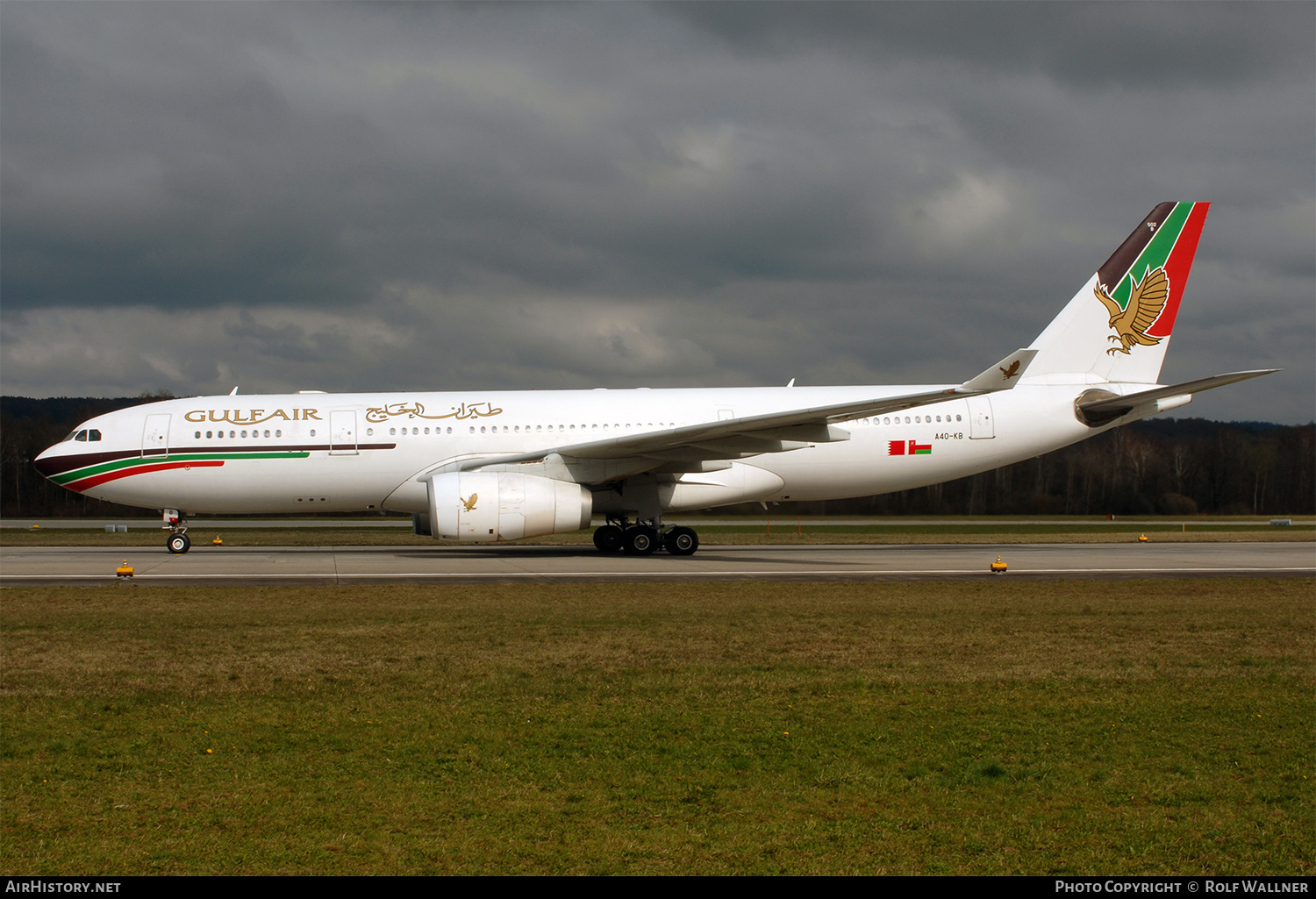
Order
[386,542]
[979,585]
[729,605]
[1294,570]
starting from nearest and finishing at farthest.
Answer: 1. [729,605]
2. [979,585]
3. [1294,570]
4. [386,542]

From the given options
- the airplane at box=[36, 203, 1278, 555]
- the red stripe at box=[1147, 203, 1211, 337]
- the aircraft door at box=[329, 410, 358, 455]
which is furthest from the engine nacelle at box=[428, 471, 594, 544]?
the red stripe at box=[1147, 203, 1211, 337]

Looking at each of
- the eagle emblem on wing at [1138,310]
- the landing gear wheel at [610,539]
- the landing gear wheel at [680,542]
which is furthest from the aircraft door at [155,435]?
the eagle emblem on wing at [1138,310]

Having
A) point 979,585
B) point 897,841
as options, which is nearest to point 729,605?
point 979,585

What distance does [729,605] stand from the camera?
12.2 meters

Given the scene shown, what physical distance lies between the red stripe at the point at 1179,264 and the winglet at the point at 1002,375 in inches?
347

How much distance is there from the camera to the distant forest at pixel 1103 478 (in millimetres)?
61594

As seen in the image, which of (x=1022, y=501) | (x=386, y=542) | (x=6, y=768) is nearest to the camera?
(x=6, y=768)

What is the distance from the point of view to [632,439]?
1875cm

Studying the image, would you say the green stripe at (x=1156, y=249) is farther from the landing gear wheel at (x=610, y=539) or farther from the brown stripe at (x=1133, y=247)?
the landing gear wheel at (x=610, y=539)

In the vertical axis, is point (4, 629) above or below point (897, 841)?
above

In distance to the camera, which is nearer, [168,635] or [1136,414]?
[168,635]

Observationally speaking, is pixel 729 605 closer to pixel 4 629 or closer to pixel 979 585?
pixel 979 585

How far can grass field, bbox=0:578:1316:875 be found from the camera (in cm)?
432
